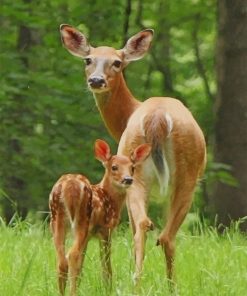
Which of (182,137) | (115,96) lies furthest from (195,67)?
(182,137)

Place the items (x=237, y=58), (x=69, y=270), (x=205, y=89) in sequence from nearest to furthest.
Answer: (x=69, y=270)
(x=237, y=58)
(x=205, y=89)

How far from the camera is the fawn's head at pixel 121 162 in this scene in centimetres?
608

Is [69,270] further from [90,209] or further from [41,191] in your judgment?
[41,191]

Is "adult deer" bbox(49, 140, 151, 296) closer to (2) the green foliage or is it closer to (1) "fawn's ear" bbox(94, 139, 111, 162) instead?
(1) "fawn's ear" bbox(94, 139, 111, 162)

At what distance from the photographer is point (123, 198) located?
6.30 metres

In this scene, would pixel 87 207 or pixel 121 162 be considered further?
pixel 121 162

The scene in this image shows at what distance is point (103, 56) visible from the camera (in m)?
7.38

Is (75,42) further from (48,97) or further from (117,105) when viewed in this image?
(48,97)

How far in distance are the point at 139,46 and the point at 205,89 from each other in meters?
8.36

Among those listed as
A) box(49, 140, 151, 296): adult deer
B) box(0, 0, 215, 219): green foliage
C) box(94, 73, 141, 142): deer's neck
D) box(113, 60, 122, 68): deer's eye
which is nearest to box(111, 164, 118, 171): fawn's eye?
box(49, 140, 151, 296): adult deer

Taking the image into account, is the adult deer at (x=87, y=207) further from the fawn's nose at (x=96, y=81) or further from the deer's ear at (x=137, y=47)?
the deer's ear at (x=137, y=47)

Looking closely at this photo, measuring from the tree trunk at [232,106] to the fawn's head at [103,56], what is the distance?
4.45 m

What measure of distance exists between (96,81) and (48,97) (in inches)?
228

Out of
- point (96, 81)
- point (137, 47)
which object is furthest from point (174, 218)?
point (137, 47)
